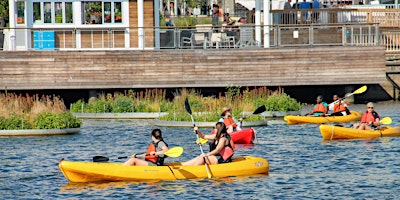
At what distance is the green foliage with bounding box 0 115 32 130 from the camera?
3359 centimetres

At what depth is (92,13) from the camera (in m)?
46.7

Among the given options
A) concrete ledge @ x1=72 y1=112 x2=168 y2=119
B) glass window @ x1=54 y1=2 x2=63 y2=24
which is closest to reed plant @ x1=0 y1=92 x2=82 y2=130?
concrete ledge @ x1=72 y1=112 x2=168 y2=119

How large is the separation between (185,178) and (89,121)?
14892mm

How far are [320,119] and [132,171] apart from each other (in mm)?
14797

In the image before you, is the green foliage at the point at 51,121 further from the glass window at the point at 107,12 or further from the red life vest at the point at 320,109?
the glass window at the point at 107,12

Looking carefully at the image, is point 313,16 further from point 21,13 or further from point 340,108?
point 21,13

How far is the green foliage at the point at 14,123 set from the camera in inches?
1322

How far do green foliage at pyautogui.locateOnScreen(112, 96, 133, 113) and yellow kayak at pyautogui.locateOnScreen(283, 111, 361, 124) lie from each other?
6.30 m

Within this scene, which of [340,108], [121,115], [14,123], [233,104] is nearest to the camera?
[14,123]

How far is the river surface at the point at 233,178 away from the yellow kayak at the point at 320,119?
0.45 meters

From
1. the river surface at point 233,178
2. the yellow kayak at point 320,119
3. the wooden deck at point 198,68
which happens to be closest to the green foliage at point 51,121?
the river surface at point 233,178

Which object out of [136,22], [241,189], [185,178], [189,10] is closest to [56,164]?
[185,178]

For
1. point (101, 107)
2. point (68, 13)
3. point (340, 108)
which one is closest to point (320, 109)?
point (340, 108)

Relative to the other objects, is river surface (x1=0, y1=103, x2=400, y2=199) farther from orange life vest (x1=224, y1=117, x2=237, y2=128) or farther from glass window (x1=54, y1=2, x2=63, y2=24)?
glass window (x1=54, y1=2, x2=63, y2=24)
